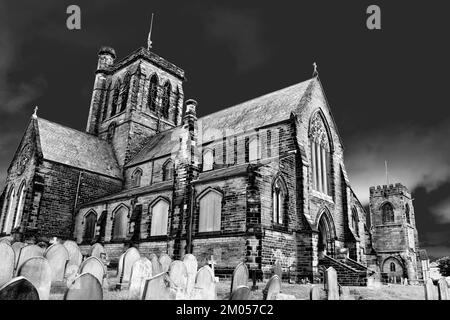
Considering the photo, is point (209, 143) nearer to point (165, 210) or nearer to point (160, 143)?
point (165, 210)

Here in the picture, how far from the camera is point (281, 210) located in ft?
65.8

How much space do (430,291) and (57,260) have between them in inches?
496

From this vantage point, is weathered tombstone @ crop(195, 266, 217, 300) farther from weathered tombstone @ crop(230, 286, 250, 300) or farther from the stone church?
the stone church

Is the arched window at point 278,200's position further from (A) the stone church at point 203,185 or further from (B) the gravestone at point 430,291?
(B) the gravestone at point 430,291

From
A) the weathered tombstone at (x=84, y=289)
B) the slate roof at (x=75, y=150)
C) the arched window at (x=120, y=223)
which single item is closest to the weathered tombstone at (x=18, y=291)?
the weathered tombstone at (x=84, y=289)

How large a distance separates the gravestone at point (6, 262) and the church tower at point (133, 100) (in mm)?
25532

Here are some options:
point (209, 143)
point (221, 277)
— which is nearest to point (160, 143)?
point (209, 143)

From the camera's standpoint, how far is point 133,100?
125ft

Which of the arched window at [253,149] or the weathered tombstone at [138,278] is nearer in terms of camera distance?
the weathered tombstone at [138,278]

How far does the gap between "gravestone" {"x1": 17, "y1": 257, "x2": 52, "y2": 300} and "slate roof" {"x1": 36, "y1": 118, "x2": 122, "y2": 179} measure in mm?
24325

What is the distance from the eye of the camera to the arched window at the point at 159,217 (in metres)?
22.9

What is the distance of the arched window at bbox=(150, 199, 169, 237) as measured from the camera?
22891mm
